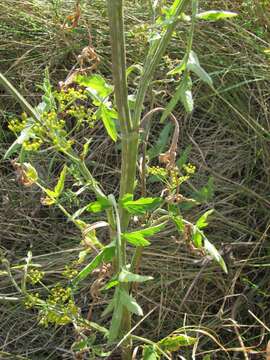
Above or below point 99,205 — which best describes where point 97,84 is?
above

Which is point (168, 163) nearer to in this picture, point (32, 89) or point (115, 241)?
point (115, 241)

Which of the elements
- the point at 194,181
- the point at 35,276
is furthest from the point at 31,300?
the point at 194,181

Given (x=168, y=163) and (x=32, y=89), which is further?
(x=32, y=89)

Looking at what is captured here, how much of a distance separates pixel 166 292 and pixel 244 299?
0.21 metres

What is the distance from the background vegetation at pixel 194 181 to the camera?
1.67 meters

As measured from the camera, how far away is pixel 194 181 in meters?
1.90

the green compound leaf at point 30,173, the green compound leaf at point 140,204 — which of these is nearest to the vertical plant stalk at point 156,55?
the green compound leaf at point 140,204

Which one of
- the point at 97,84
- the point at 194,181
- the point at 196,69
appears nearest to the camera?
the point at 196,69

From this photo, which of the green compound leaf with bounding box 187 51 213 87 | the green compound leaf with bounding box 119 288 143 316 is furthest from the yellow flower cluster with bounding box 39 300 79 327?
the green compound leaf with bounding box 187 51 213 87

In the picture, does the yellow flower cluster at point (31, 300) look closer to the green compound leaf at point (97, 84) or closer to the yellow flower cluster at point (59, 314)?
the yellow flower cluster at point (59, 314)

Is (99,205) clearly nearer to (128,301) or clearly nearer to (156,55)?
(128,301)

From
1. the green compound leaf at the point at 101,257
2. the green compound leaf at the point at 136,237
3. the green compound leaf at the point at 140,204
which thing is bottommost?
the green compound leaf at the point at 101,257

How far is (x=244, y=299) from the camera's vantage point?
1.67 metres

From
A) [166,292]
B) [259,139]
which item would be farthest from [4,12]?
[166,292]
